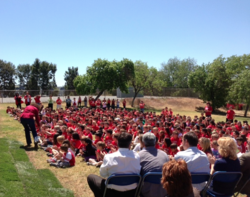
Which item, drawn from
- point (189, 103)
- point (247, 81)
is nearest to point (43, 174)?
point (247, 81)

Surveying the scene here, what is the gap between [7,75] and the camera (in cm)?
4603

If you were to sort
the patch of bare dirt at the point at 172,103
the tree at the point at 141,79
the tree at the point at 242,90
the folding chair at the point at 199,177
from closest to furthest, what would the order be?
the folding chair at the point at 199,177, the tree at the point at 242,90, the tree at the point at 141,79, the patch of bare dirt at the point at 172,103

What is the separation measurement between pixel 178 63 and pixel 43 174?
2929 inches

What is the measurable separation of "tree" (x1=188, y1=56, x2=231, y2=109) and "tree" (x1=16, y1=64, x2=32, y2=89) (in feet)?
131

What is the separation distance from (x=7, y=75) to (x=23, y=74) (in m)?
5.19

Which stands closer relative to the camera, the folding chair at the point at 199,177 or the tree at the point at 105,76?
the folding chair at the point at 199,177

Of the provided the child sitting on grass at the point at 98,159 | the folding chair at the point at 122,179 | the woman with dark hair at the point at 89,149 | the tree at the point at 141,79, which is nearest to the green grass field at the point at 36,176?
the child sitting on grass at the point at 98,159

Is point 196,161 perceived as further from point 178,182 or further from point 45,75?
point 45,75

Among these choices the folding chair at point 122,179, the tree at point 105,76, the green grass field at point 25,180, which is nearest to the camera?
the folding chair at point 122,179

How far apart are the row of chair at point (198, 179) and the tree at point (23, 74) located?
53236mm

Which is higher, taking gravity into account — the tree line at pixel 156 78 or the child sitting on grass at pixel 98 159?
the tree line at pixel 156 78

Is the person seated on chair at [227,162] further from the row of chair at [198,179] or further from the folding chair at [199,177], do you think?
the folding chair at [199,177]

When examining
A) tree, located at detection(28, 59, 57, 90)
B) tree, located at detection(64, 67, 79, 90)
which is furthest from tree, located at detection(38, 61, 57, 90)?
tree, located at detection(64, 67, 79, 90)

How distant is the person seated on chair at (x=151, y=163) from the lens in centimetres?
312
